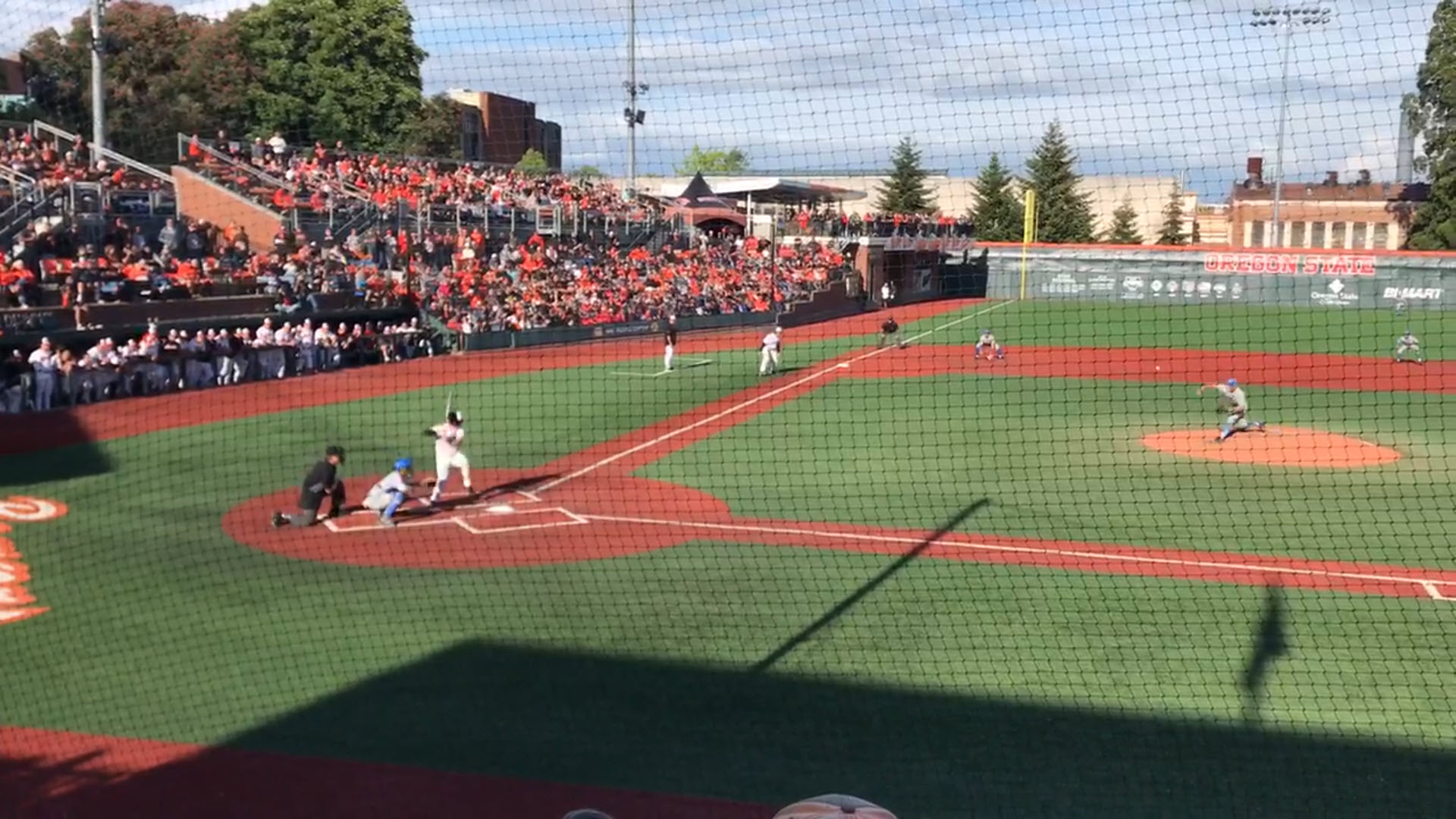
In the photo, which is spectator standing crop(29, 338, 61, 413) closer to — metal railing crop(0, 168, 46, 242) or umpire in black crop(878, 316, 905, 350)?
metal railing crop(0, 168, 46, 242)

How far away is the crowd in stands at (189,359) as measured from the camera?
64.4ft

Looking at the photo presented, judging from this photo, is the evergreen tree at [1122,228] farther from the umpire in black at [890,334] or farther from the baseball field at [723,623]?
the baseball field at [723,623]

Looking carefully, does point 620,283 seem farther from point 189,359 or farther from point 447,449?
point 447,449

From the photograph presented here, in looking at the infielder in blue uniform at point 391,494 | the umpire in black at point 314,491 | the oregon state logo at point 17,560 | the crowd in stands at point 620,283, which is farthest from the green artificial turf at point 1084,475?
the crowd in stands at point 620,283

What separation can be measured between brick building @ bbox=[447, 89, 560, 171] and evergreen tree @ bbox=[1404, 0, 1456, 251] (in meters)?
8.19

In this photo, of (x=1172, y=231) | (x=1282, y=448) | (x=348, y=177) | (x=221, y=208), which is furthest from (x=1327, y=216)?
(x=221, y=208)

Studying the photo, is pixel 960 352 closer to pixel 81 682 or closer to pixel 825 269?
pixel 825 269

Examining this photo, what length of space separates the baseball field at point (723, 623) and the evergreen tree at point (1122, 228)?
2653cm

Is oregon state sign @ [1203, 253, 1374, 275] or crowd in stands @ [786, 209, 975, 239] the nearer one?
crowd in stands @ [786, 209, 975, 239]

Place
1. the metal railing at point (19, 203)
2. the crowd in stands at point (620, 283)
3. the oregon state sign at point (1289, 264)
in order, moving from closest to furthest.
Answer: the metal railing at point (19, 203), the crowd in stands at point (620, 283), the oregon state sign at point (1289, 264)

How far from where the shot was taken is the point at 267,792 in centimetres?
714

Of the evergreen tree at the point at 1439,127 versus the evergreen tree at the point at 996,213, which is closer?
the evergreen tree at the point at 1439,127

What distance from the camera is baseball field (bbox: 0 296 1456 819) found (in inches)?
291

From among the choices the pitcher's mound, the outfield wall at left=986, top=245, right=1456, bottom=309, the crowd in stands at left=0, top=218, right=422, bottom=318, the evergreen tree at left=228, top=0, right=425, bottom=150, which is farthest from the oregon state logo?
the outfield wall at left=986, top=245, right=1456, bottom=309
